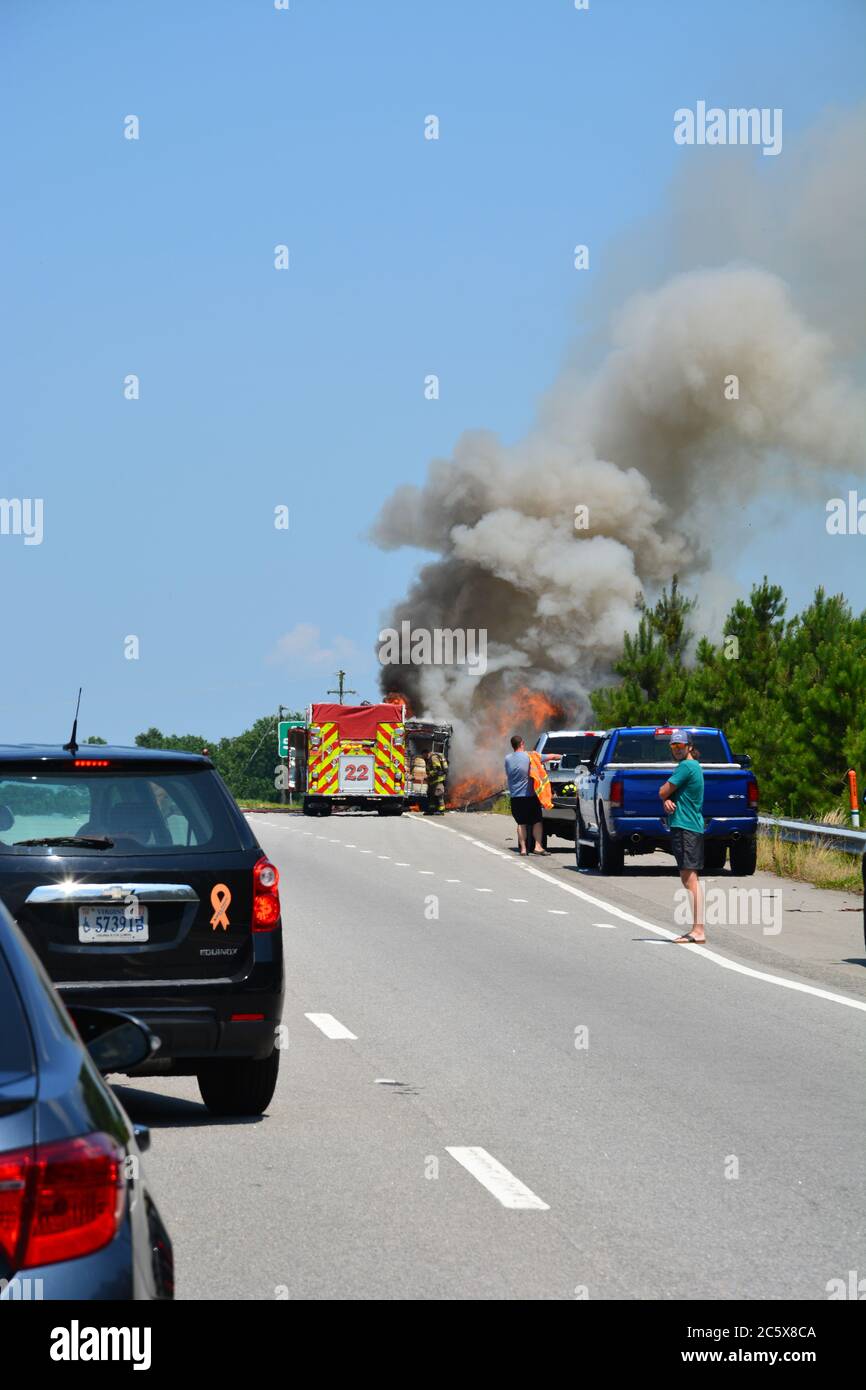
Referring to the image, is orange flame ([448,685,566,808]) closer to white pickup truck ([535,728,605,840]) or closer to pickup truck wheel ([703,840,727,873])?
white pickup truck ([535,728,605,840])

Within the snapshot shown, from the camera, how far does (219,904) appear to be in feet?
27.8

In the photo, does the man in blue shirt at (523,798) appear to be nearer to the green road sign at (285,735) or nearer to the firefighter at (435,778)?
the firefighter at (435,778)

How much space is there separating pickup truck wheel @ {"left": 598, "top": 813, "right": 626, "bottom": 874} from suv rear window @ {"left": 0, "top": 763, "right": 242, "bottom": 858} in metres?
17.9

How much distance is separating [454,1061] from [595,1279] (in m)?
4.71

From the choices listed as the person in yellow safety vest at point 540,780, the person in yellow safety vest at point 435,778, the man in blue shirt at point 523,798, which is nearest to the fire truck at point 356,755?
the person in yellow safety vest at point 435,778

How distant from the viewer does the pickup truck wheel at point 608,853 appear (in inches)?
1041

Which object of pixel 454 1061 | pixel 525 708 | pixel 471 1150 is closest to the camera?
pixel 471 1150

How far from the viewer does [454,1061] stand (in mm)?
10586

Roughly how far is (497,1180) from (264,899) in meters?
1.70

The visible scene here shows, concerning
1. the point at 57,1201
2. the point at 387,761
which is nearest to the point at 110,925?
the point at 57,1201

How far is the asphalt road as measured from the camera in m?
6.13

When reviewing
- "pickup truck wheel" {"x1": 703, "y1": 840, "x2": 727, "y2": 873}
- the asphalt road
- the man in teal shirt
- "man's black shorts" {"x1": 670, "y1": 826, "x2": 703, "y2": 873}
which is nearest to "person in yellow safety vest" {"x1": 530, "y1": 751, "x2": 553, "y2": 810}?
"pickup truck wheel" {"x1": 703, "y1": 840, "x2": 727, "y2": 873}
